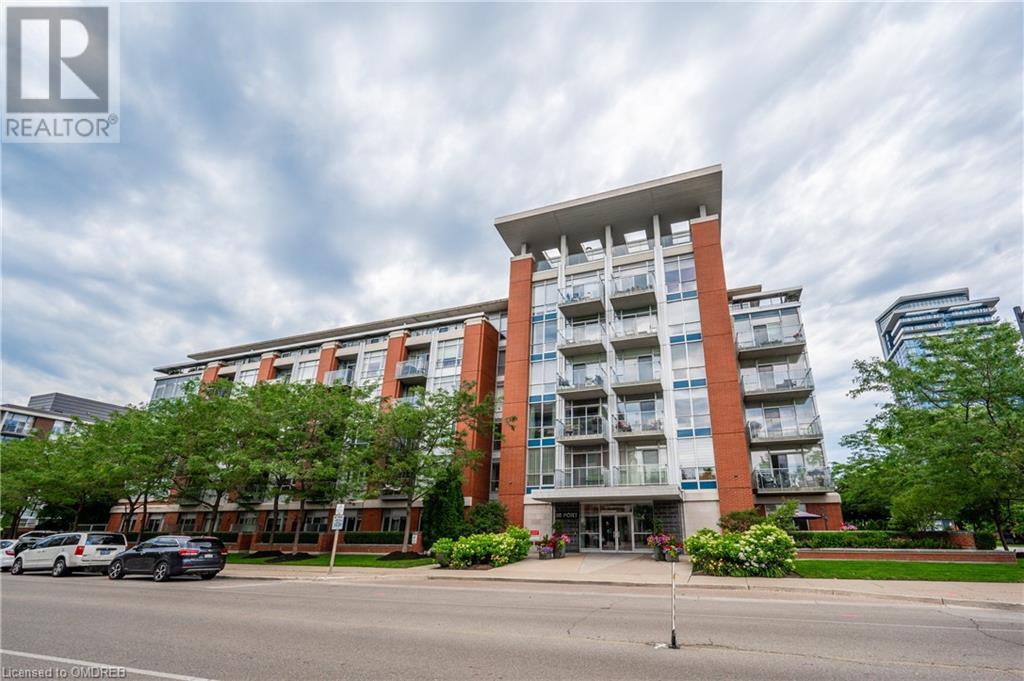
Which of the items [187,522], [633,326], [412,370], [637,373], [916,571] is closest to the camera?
[916,571]

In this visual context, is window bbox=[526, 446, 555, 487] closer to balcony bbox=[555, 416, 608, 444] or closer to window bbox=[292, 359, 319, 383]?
balcony bbox=[555, 416, 608, 444]

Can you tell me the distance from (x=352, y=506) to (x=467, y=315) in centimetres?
1644

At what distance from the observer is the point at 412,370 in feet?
125

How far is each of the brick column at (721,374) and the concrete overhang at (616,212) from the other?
1964mm

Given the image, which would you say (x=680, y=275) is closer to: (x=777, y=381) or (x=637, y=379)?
(x=637, y=379)

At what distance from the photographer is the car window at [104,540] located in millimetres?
20609

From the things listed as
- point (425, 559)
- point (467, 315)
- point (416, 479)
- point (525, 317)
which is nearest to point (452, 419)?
point (416, 479)

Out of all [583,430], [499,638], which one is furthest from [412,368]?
[499,638]

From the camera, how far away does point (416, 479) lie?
2797 cm

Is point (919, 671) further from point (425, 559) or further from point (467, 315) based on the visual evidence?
point (467, 315)

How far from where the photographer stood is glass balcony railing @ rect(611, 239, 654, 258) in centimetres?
3469

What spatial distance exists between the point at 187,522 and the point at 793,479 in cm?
4672

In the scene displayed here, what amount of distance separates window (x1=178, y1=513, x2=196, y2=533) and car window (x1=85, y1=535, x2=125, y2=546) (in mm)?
23432

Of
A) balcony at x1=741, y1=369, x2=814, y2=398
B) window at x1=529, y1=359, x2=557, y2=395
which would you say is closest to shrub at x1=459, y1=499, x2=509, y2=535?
window at x1=529, y1=359, x2=557, y2=395
